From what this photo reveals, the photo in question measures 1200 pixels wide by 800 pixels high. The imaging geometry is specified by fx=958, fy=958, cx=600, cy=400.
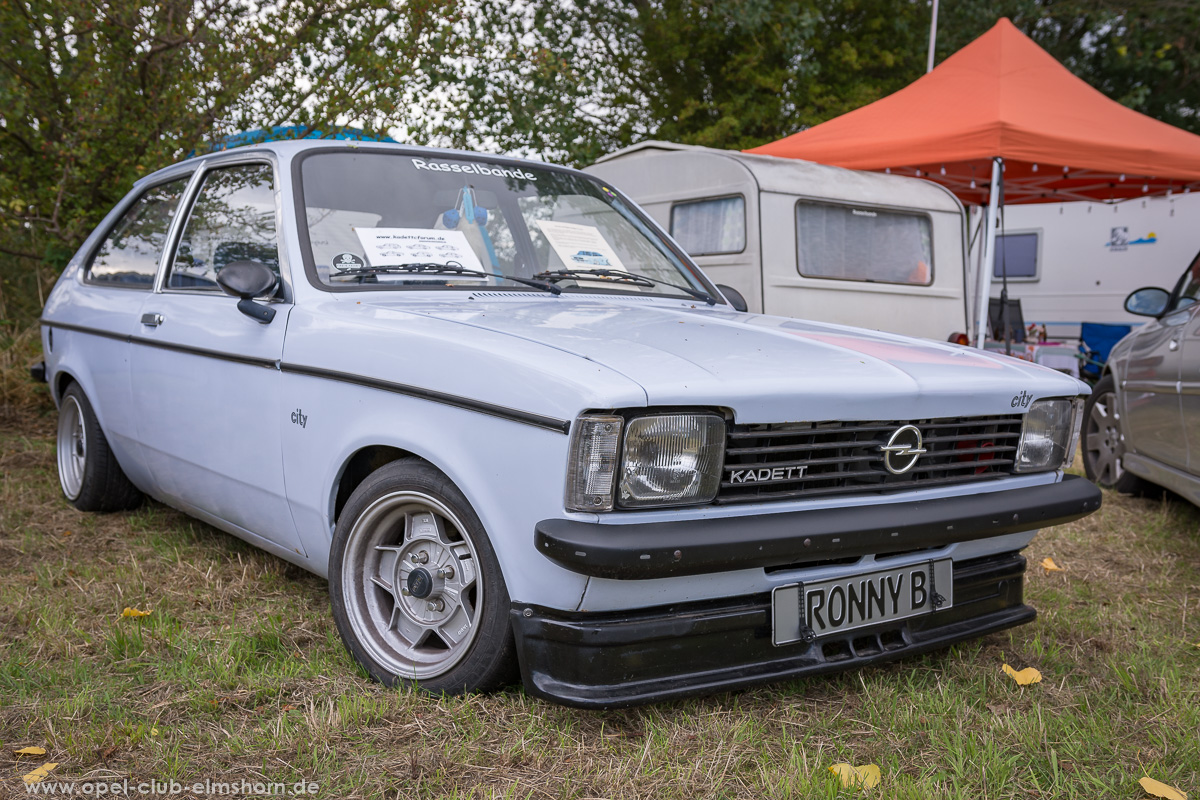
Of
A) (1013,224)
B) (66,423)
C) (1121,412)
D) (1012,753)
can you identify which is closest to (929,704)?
(1012,753)

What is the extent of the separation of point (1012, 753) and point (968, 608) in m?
0.44

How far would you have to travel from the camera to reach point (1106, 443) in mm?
5605

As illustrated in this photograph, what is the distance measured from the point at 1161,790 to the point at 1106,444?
13.1 feet

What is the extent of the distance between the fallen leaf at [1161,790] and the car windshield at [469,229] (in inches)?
80.3

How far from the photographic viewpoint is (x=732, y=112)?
16.7 m

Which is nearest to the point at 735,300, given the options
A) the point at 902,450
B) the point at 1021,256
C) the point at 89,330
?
the point at 902,450

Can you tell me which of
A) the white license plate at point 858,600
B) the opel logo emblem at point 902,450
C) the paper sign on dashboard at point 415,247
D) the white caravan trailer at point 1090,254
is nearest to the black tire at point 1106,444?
the white license plate at point 858,600

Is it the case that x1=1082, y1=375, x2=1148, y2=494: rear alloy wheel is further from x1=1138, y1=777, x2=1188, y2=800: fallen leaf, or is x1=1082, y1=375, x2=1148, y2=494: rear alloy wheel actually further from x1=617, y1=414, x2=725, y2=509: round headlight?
x1=617, y1=414, x2=725, y2=509: round headlight

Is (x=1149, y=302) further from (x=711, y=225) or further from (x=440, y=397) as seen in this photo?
(x=440, y=397)

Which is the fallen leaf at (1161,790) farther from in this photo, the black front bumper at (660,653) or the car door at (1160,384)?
the car door at (1160,384)

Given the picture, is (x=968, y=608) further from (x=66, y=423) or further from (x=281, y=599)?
(x=66, y=423)

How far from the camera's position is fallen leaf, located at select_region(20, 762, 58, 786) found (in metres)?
2.04

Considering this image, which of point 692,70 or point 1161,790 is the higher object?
point 692,70

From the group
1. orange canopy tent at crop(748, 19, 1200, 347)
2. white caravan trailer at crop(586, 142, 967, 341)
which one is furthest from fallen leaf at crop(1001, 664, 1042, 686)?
orange canopy tent at crop(748, 19, 1200, 347)
